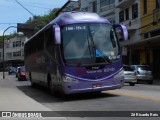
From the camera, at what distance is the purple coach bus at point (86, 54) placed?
16938mm

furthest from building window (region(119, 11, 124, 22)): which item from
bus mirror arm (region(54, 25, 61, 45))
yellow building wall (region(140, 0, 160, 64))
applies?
bus mirror arm (region(54, 25, 61, 45))

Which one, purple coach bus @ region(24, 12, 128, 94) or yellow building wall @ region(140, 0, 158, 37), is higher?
yellow building wall @ region(140, 0, 158, 37)

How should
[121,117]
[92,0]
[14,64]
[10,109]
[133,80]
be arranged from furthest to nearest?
[14,64], [92,0], [133,80], [10,109], [121,117]

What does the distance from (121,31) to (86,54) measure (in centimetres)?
214

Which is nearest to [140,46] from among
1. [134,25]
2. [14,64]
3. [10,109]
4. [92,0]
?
[134,25]

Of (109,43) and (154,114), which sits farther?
(109,43)

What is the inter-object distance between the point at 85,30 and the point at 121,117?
6568mm

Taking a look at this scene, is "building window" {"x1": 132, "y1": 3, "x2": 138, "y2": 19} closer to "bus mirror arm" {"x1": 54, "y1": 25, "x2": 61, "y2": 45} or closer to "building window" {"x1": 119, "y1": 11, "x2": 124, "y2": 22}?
"building window" {"x1": 119, "y1": 11, "x2": 124, "y2": 22}

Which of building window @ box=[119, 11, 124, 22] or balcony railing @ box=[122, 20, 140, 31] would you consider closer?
balcony railing @ box=[122, 20, 140, 31]

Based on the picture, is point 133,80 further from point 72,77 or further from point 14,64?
point 14,64

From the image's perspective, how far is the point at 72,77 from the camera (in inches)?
666

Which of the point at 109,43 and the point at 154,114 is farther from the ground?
the point at 109,43

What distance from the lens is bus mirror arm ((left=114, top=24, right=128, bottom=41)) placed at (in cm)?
1798

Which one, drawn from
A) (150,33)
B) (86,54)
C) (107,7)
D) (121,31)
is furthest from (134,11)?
(86,54)
